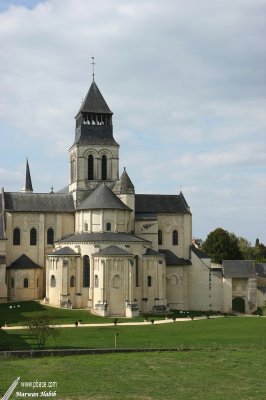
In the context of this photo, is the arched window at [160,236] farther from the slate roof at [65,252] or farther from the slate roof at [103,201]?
the slate roof at [65,252]

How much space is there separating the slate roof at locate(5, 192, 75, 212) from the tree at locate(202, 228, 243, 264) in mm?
31000

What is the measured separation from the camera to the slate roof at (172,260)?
70625 mm

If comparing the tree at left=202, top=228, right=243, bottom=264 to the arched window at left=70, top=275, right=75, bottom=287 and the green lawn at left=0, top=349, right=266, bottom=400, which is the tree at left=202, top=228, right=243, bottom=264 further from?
the green lawn at left=0, top=349, right=266, bottom=400

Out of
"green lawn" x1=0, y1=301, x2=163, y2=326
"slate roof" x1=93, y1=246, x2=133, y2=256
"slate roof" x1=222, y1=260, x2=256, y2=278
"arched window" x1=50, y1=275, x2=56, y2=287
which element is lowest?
"green lawn" x1=0, y1=301, x2=163, y2=326

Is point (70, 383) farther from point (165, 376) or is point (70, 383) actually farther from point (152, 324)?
point (152, 324)

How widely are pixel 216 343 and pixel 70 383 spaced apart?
1756cm

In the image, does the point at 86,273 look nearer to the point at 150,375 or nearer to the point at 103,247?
the point at 103,247

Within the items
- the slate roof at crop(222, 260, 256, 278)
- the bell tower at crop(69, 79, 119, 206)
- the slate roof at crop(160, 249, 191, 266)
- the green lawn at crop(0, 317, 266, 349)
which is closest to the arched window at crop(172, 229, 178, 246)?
the slate roof at crop(160, 249, 191, 266)

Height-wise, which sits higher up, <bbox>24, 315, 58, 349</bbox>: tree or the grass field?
<bbox>24, 315, 58, 349</bbox>: tree

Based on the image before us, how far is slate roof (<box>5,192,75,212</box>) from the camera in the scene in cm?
7100

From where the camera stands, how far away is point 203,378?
89.7 feet

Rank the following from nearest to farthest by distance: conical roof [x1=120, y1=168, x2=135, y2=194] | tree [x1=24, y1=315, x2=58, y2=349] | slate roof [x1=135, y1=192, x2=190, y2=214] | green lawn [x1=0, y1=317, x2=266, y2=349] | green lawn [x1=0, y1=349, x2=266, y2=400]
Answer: green lawn [x1=0, y1=349, x2=266, y2=400]
tree [x1=24, y1=315, x2=58, y2=349]
green lawn [x1=0, y1=317, x2=266, y2=349]
conical roof [x1=120, y1=168, x2=135, y2=194]
slate roof [x1=135, y1=192, x2=190, y2=214]

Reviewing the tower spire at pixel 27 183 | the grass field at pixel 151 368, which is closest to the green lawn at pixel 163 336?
the grass field at pixel 151 368

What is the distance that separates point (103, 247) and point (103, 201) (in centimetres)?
607
